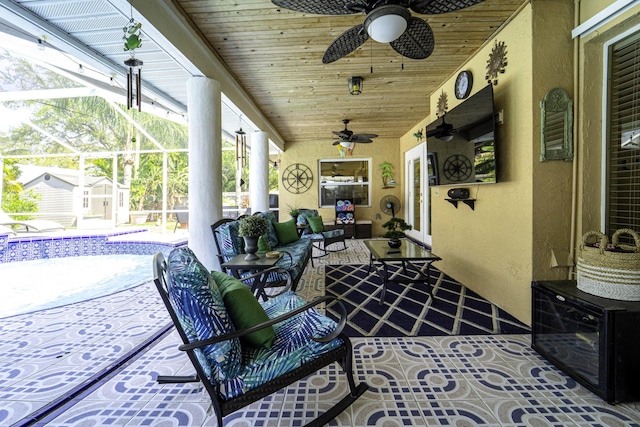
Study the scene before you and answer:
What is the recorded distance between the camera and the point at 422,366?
1802 millimetres

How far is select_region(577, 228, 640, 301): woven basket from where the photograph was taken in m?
1.50

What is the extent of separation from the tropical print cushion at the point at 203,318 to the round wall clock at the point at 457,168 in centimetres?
290

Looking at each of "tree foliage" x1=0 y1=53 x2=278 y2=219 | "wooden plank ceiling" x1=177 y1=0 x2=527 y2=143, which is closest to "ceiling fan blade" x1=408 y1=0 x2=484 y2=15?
"wooden plank ceiling" x1=177 y1=0 x2=527 y2=143

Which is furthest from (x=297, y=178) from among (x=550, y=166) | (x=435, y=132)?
(x=550, y=166)

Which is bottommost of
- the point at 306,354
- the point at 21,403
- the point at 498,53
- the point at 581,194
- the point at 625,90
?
the point at 21,403

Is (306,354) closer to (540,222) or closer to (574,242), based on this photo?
(540,222)

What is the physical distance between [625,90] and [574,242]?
4.02ft

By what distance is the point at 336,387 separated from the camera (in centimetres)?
160

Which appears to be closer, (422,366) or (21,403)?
(21,403)

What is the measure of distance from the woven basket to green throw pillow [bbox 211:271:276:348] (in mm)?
1946

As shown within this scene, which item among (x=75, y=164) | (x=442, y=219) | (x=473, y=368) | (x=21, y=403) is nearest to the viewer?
(x=21, y=403)

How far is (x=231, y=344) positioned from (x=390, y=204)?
6576mm

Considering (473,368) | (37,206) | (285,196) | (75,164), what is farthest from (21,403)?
(75,164)

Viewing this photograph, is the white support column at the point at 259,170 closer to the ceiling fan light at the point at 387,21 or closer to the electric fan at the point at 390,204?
the electric fan at the point at 390,204
